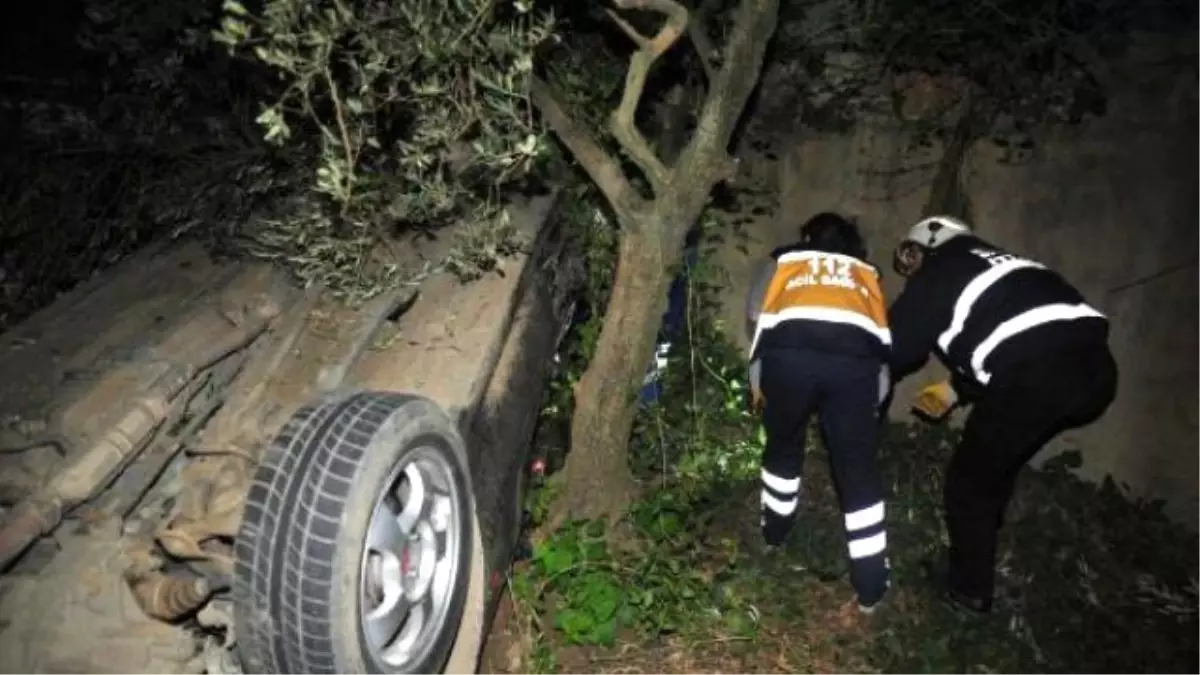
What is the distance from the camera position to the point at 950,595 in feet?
15.0

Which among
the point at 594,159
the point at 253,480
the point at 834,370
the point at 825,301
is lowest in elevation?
the point at 253,480

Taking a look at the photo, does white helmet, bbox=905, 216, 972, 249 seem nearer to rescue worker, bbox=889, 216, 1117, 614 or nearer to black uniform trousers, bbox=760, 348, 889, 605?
rescue worker, bbox=889, 216, 1117, 614

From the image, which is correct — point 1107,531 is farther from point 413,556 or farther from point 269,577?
point 269,577

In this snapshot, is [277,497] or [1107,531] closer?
[277,497]

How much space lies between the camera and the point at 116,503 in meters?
2.58

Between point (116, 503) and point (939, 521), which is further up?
point (939, 521)

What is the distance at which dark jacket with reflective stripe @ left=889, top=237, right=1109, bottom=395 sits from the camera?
4.17 meters

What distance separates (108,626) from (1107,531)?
4.92 meters

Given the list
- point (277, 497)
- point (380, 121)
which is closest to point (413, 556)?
point (277, 497)

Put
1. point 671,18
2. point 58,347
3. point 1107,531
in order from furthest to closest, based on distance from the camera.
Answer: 1. point 1107,531
2. point 671,18
3. point 58,347

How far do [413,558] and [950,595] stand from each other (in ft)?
9.79

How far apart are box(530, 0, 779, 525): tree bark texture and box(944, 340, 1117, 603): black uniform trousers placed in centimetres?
159

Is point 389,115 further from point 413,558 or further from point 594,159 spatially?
point 413,558

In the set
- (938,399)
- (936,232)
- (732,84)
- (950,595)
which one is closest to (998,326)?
(936,232)
